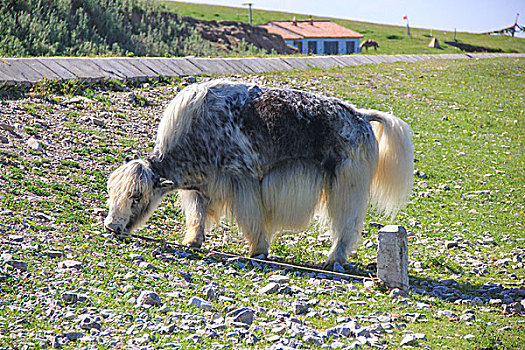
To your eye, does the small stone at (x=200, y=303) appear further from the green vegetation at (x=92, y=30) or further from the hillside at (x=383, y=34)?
the hillside at (x=383, y=34)

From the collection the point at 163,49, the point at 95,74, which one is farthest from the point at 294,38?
the point at 95,74

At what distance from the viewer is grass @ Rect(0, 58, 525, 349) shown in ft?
19.0

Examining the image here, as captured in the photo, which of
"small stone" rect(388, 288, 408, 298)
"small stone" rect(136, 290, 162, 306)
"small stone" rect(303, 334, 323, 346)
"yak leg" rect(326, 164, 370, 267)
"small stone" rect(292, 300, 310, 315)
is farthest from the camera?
"yak leg" rect(326, 164, 370, 267)

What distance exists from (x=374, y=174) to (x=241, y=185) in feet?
6.10

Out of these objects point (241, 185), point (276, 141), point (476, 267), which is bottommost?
point (476, 267)

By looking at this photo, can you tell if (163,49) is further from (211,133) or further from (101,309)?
(101,309)

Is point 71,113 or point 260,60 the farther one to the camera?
point 260,60

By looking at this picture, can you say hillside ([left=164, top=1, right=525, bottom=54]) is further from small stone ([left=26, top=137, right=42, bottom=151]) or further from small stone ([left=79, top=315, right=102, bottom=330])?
small stone ([left=79, top=315, right=102, bottom=330])

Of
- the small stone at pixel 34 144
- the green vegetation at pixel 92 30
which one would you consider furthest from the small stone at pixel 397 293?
the green vegetation at pixel 92 30

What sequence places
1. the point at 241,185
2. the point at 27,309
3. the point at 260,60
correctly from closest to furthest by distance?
the point at 27,309 < the point at 241,185 < the point at 260,60

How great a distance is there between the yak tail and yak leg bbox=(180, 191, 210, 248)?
240 cm

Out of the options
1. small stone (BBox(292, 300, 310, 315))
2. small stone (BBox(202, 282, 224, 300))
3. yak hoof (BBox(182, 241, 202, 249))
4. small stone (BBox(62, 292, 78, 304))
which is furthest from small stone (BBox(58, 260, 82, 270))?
small stone (BBox(292, 300, 310, 315))

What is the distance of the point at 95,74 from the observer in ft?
46.8

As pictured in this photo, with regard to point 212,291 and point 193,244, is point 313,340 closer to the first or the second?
point 212,291
